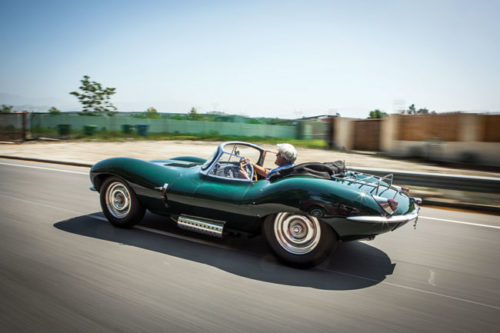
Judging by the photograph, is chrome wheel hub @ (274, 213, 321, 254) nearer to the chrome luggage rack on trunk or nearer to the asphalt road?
the asphalt road

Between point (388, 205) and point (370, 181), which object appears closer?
point (388, 205)

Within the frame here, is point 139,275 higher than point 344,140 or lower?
lower

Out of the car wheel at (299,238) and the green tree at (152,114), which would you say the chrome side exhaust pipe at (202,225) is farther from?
the green tree at (152,114)

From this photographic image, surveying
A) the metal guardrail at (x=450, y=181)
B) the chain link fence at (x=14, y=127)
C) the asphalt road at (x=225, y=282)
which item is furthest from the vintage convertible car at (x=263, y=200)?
the chain link fence at (x=14, y=127)

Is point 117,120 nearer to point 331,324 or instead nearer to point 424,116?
point 424,116

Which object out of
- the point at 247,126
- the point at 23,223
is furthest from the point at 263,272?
the point at 247,126

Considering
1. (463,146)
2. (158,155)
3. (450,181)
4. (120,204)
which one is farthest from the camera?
(463,146)

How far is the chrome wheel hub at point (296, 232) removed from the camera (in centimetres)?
324

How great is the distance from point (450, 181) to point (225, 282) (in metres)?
4.92

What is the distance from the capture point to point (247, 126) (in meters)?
24.4

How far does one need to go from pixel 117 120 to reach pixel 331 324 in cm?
2035

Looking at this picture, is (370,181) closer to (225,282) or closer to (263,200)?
(263,200)

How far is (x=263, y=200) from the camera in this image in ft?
10.9

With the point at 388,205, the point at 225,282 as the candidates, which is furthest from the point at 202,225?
the point at 388,205
